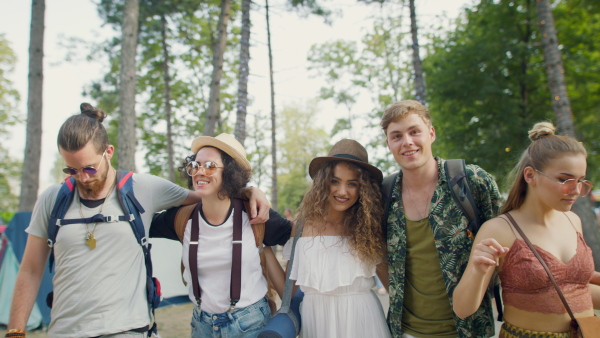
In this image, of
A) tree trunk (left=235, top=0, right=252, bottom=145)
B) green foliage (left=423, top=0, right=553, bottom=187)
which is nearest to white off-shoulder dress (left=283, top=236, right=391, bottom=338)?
tree trunk (left=235, top=0, right=252, bottom=145)

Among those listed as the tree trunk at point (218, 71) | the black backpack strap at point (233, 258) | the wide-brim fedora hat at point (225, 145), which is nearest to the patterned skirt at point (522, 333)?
the black backpack strap at point (233, 258)

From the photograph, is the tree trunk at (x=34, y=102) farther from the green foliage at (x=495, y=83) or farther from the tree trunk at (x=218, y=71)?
the green foliage at (x=495, y=83)

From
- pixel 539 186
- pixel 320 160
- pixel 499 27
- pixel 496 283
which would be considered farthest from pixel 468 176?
pixel 499 27

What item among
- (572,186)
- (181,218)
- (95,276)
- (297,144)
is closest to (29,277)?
(95,276)

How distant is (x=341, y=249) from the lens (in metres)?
2.68

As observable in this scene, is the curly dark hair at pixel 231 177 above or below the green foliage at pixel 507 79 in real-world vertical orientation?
below

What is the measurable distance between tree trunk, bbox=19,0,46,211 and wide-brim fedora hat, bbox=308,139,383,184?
7.70 metres

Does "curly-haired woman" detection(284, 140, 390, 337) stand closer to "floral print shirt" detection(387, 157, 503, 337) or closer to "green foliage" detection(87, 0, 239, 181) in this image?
"floral print shirt" detection(387, 157, 503, 337)

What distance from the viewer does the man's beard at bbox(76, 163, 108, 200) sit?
7.75ft

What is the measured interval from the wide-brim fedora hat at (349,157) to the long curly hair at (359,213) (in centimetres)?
4

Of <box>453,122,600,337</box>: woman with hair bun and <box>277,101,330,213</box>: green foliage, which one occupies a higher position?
<box>277,101,330,213</box>: green foliage

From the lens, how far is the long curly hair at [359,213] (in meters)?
2.60

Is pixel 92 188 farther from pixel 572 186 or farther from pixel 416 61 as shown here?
pixel 416 61

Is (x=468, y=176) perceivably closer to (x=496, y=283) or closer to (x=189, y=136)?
(x=496, y=283)
